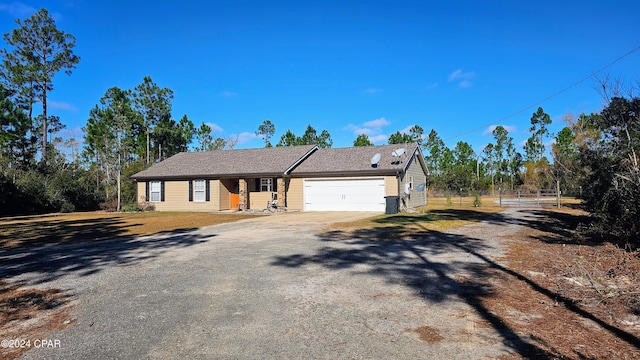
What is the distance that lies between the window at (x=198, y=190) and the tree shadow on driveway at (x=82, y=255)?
12.6 meters

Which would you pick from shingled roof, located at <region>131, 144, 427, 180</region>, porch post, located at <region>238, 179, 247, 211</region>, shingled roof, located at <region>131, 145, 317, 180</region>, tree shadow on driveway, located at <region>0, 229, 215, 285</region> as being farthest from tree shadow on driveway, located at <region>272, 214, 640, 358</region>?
porch post, located at <region>238, 179, 247, 211</region>

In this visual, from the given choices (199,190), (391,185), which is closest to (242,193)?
(199,190)

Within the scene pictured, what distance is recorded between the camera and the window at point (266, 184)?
24091mm

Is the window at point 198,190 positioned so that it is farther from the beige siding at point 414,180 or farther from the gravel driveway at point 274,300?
the gravel driveway at point 274,300

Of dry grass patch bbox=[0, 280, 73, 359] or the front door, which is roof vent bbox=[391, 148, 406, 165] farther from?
dry grass patch bbox=[0, 280, 73, 359]

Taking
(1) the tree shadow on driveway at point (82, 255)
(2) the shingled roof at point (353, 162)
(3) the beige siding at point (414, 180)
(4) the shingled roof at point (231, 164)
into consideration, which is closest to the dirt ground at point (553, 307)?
(1) the tree shadow on driveway at point (82, 255)

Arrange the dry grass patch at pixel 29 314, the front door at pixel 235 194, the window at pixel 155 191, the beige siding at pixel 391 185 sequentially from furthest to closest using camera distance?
the window at pixel 155 191, the front door at pixel 235 194, the beige siding at pixel 391 185, the dry grass patch at pixel 29 314

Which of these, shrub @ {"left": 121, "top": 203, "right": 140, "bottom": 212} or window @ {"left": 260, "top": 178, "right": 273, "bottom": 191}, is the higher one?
window @ {"left": 260, "top": 178, "right": 273, "bottom": 191}

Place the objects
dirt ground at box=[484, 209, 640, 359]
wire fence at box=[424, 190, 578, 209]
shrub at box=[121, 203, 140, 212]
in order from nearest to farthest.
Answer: dirt ground at box=[484, 209, 640, 359], shrub at box=[121, 203, 140, 212], wire fence at box=[424, 190, 578, 209]

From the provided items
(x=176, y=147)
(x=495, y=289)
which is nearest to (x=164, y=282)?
(x=495, y=289)

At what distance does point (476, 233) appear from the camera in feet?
38.2

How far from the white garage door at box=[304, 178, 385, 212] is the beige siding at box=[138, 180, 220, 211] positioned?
5985 mm

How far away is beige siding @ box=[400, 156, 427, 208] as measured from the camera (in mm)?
21598

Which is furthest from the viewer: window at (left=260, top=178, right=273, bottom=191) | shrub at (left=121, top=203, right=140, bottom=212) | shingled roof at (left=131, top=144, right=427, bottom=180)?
shrub at (left=121, top=203, right=140, bottom=212)
